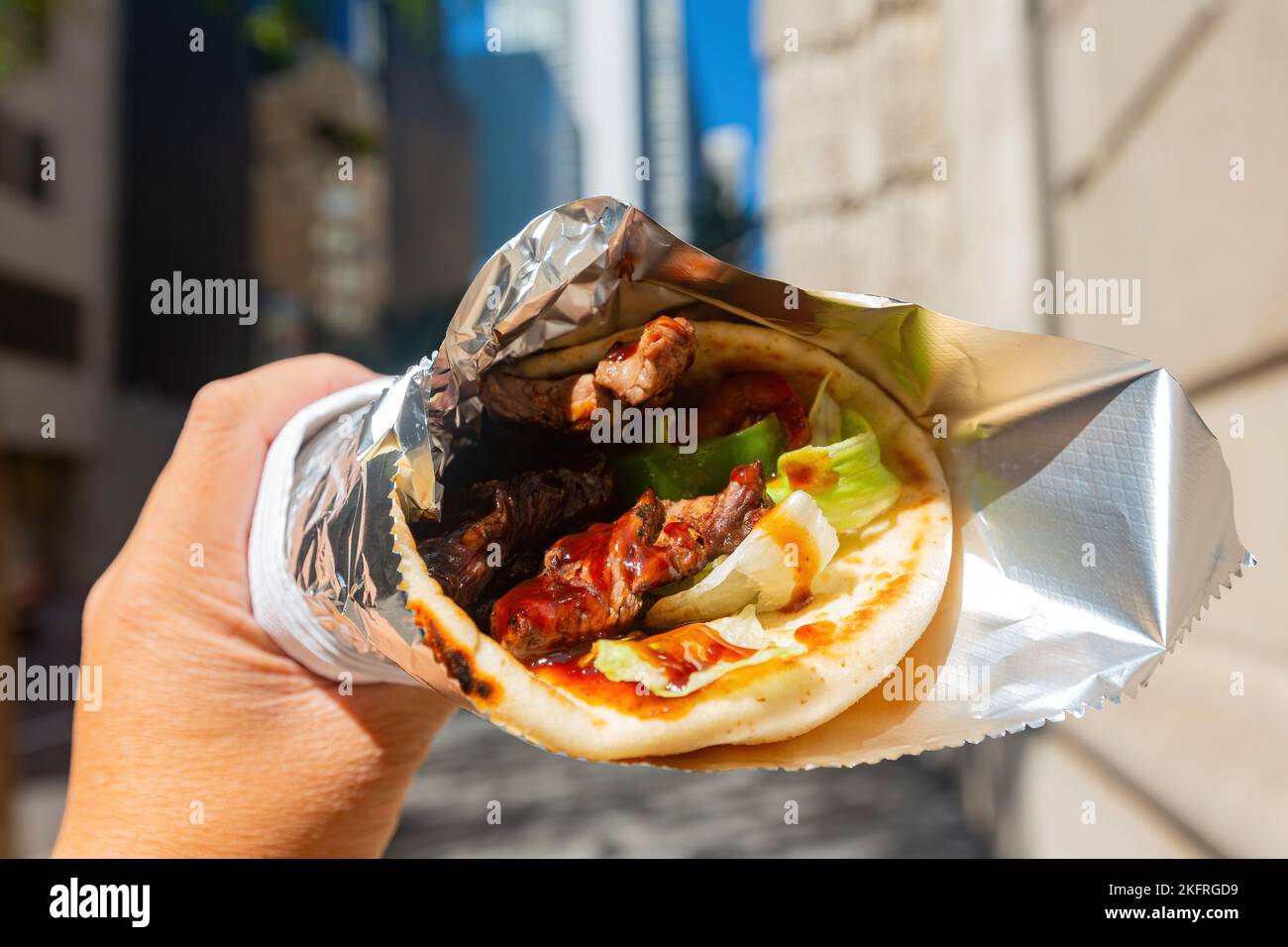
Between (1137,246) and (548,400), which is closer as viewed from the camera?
(548,400)

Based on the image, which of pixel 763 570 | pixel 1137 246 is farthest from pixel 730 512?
pixel 1137 246

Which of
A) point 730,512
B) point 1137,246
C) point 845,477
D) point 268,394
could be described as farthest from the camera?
point 1137,246

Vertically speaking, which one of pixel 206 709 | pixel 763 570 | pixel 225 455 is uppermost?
pixel 225 455

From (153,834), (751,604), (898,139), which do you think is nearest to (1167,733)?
(751,604)

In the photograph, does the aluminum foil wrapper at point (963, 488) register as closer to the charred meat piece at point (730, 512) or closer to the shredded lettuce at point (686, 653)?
the shredded lettuce at point (686, 653)

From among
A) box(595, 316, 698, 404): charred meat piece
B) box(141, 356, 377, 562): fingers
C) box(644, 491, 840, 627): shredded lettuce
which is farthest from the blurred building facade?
box(141, 356, 377, 562): fingers

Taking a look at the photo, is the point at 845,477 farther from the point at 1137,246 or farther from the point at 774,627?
the point at 1137,246

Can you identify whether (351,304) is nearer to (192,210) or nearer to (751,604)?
(192,210)

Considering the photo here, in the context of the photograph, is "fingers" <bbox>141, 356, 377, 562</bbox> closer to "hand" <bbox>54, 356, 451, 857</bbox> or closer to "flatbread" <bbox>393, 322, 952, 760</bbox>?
"hand" <bbox>54, 356, 451, 857</bbox>
